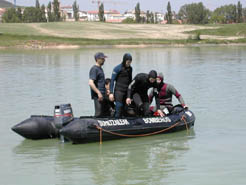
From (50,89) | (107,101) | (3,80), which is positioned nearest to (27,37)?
(3,80)

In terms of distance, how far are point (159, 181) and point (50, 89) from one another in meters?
13.0

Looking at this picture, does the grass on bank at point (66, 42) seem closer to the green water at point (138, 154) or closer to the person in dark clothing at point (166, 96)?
the green water at point (138, 154)

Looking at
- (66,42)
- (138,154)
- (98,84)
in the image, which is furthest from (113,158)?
(66,42)

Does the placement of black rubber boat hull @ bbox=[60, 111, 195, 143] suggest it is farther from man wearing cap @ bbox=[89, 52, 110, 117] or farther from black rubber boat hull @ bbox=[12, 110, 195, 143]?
man wearing cap @ bbox=[89, 52, 110, 117]

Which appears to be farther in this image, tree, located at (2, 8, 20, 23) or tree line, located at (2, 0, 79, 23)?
tree, located at (2, 8, 20, 23)

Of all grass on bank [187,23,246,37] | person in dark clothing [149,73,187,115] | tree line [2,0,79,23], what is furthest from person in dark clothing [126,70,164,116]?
tree line [2,0,79,23]

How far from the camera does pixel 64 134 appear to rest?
33.7 ft

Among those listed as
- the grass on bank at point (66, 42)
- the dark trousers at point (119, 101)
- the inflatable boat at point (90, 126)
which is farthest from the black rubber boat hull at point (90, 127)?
the grass on bank at point (66, 42)

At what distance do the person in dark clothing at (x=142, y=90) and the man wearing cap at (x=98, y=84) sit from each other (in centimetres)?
59

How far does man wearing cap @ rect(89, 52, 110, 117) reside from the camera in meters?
10.5

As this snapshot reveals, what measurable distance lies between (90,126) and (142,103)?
59.2 inches

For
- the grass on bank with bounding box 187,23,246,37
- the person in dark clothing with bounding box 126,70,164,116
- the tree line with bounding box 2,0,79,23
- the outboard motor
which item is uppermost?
the tree line with bounding box 2,0,79,23

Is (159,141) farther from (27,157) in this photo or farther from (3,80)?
(3,80)

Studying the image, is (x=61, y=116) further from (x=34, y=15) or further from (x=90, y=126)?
(x=34, y=15)
